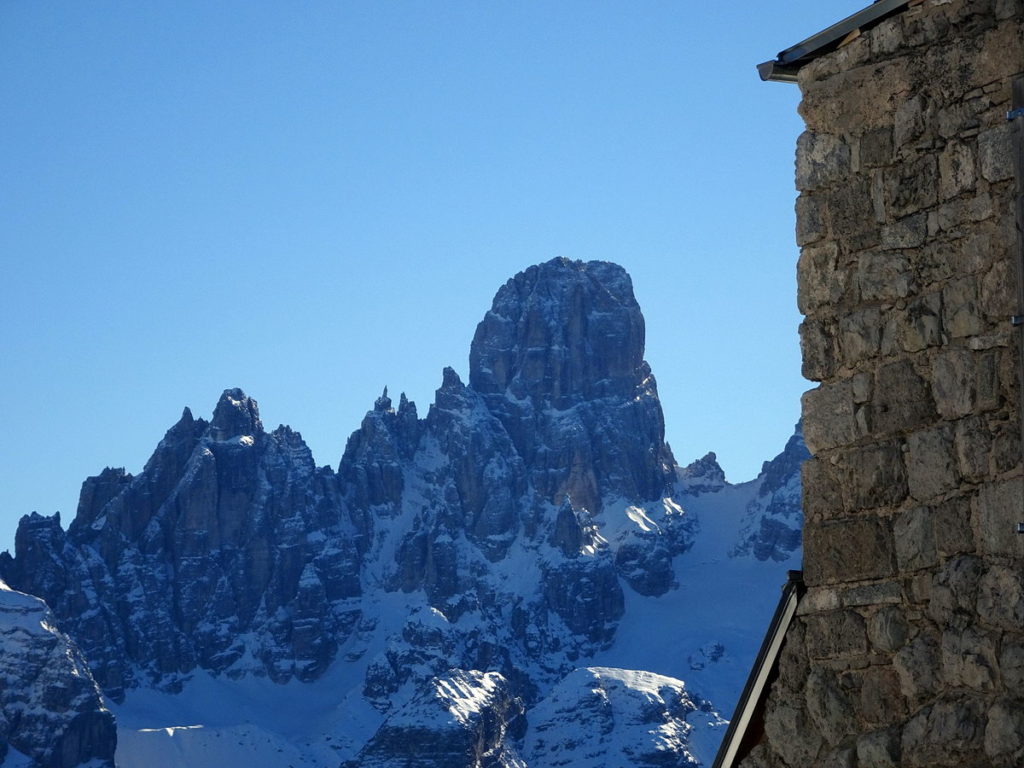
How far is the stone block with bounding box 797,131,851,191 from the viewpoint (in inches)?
296

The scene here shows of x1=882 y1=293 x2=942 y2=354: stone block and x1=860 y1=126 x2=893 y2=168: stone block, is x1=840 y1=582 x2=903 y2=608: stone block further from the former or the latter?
x1=860 y1=126 x2=893 y2=168: stone block

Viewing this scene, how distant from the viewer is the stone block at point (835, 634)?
7.20m

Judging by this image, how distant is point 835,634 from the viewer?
7273 mm

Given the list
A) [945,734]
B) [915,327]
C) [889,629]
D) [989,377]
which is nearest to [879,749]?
[945,734]

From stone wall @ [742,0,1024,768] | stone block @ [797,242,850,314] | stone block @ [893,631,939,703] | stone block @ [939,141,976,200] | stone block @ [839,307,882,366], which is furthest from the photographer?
stone block @ [797,242,850,314]

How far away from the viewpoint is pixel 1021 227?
6.73m

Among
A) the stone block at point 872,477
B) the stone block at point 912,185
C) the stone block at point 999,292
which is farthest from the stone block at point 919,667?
the stone block at point 912,185

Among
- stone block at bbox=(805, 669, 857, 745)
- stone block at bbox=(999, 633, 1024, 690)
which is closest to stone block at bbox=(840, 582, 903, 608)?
stone block at bbox=(805, 669, 857, 745)

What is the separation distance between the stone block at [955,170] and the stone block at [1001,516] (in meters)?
1.09

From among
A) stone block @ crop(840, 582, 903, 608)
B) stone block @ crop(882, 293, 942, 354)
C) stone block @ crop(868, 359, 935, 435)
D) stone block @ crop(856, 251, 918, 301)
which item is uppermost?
stone block @ crop(856, 251, 918, 301)

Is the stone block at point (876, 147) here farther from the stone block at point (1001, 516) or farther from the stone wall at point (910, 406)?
the stone block at point (1001, 516)

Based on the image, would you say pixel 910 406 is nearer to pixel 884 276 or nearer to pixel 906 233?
pixel 884 276

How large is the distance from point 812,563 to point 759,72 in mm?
2038

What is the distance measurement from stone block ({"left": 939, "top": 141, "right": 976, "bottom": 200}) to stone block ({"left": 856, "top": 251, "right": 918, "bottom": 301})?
1.00ft
